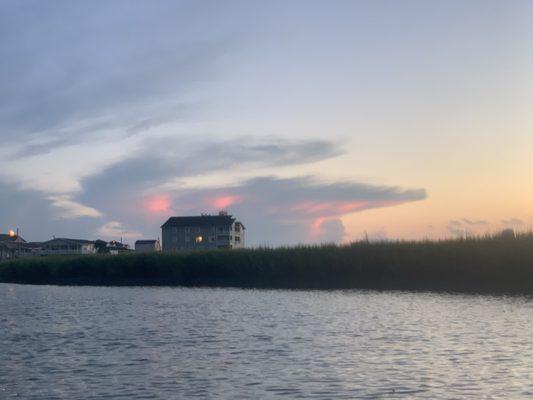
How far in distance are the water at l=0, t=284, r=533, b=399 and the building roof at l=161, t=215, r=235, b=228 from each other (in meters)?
136

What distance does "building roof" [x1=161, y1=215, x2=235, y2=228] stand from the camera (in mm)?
177062

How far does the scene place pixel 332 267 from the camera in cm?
6231

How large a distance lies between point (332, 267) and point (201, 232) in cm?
11690

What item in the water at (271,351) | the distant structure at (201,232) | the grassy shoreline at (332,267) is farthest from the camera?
the distant structure at (201,232)

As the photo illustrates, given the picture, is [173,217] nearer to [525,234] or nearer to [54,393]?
[525,234]

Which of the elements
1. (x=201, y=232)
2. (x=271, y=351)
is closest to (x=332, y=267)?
(x=271, y=351)

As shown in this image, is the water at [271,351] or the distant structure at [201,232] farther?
the distant structure at [201,232]

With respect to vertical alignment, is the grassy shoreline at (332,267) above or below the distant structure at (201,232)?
below

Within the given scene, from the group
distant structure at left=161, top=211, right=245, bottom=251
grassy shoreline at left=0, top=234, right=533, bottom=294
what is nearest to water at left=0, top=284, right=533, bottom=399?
grassy shoreline at left=0, top=234, right=533, bottom=294

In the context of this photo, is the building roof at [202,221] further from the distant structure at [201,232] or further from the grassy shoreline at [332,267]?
the grassy shoreline at [332,267]

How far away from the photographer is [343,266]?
203ft

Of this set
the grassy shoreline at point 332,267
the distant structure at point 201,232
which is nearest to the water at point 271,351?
the grassy shoreline at point 332,267

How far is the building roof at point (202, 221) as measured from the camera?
177 metres

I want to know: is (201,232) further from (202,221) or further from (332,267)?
(332,267)
